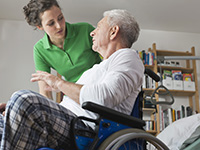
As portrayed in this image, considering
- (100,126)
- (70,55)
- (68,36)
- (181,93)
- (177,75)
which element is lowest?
(181,93)

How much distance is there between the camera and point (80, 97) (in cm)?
116

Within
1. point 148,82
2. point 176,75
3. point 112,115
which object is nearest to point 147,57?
point 148,82

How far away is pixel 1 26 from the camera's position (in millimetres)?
4703

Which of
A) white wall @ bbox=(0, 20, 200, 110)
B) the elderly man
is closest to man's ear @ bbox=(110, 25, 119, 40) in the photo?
the elderly man

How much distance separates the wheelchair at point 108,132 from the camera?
3.23ft

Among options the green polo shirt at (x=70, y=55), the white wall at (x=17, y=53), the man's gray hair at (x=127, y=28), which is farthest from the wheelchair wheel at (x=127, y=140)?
the white wall at (x=17, y=53)

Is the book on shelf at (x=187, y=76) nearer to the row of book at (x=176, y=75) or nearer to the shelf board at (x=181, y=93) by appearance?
the row of book at (x=176, y=75)

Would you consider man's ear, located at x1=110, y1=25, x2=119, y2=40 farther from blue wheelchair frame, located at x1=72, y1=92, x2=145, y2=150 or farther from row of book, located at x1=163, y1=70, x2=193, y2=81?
row of book, located at x1=163, y1=70, x2=193, y2=81

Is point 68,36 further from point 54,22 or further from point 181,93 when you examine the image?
point 181,93

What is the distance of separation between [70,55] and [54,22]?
283 mm

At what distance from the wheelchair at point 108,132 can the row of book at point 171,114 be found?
3380 mm

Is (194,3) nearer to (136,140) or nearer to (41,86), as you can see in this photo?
(41,86)

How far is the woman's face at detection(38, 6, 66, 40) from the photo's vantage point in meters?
2.10

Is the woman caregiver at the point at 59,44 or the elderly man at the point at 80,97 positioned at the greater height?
the woman caregiver at the point at 59,44
